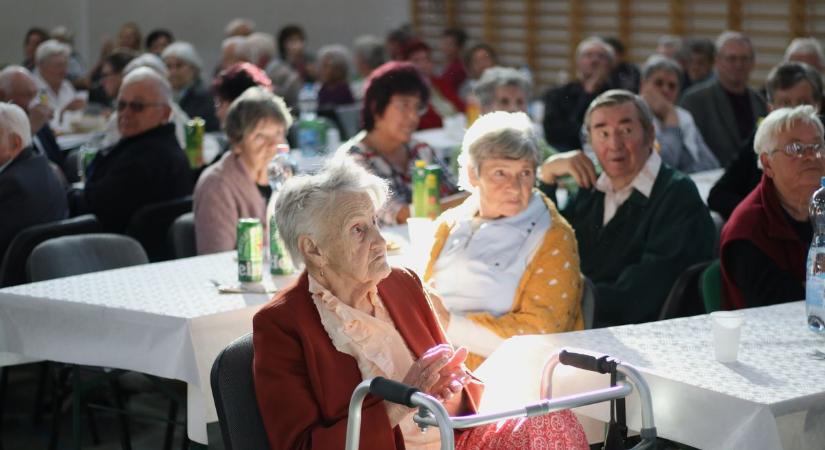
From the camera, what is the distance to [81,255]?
4078mm

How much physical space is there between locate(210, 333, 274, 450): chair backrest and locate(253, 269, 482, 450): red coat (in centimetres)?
4

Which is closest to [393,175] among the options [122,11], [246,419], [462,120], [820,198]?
[820,198]

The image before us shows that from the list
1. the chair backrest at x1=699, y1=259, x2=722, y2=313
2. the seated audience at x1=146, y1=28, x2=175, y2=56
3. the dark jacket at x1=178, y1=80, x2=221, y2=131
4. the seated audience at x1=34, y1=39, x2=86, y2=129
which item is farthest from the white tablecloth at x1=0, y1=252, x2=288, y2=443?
the seated audience at x1=146, y1=28, x2=175, y2=56

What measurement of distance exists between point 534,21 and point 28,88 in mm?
8141

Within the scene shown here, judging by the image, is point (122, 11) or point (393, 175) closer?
point (393, 175)

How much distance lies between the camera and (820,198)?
3285 millimetres

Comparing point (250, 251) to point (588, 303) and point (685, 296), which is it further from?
point (685, 296)

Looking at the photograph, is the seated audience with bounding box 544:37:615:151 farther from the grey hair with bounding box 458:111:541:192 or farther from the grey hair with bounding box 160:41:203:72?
the grey hair with bounding box 458:111:541:192

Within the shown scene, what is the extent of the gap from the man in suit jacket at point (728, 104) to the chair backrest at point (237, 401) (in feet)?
17.4

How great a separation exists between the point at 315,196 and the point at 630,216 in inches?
66.4

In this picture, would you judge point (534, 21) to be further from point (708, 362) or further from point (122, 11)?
point (708, 362)

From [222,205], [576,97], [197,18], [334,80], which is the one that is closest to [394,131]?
[222,205]

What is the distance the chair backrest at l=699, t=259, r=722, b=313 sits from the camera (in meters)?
3.74

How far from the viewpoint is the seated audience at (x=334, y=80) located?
10.5 meters
